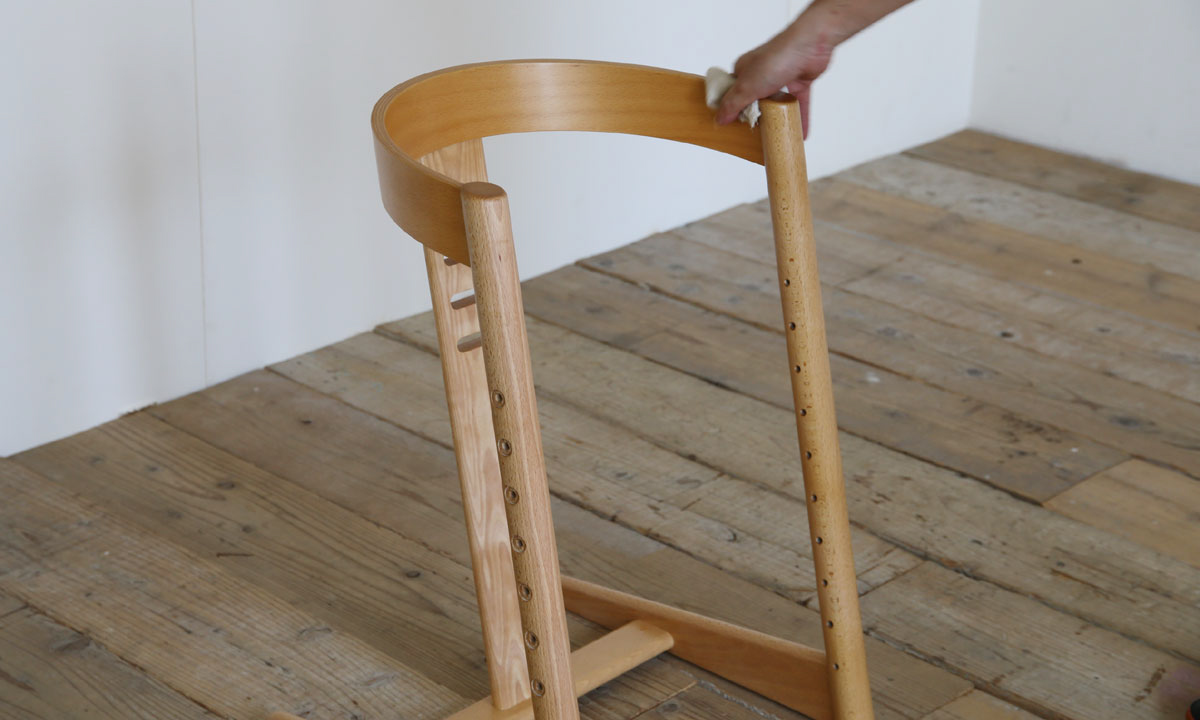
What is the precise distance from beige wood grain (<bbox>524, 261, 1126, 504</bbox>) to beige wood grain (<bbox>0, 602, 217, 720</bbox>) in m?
0.78

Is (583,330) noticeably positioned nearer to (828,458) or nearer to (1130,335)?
(1130,335)

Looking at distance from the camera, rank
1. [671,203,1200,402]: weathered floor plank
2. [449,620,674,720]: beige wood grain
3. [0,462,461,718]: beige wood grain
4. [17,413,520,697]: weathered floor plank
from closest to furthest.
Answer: [449,620,674,720]: beige wood grain, [0,462,461,718]: beige wood grain, [17,413,520,697]: weathered floor plank, [671,203,1200,402]: weathered floor plank

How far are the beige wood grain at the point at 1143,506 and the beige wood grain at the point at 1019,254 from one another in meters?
0.52

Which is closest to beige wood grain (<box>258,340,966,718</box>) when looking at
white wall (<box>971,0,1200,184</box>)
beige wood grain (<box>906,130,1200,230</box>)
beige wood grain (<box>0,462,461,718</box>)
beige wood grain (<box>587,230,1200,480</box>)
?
beige wood grain (<box>0,462,461,718</box>)

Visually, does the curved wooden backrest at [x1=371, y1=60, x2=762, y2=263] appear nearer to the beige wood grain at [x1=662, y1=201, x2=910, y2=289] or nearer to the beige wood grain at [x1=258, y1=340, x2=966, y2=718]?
the beige wood grain at [x1=258, y1=340, x2=966, y2=718]

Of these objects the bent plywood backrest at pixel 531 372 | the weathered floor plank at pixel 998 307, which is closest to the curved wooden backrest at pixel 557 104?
the bent plywood backrest at pixel 531 372

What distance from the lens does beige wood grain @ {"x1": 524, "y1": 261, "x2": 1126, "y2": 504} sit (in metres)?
1.86

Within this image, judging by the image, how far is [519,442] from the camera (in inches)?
35.3

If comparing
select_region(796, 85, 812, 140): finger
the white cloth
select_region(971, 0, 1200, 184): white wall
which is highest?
the white cloth

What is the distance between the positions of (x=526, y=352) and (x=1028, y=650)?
82 centimetres

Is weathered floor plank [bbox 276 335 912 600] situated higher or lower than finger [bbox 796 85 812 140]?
lower

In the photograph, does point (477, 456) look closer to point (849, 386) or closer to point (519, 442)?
point (519, 442)

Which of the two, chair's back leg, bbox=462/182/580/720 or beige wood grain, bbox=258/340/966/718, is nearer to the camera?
chair's back leg, bbox=462/182/580/720

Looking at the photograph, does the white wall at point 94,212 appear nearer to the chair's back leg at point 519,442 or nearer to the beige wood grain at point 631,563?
the beige wood grain at point 631,563
